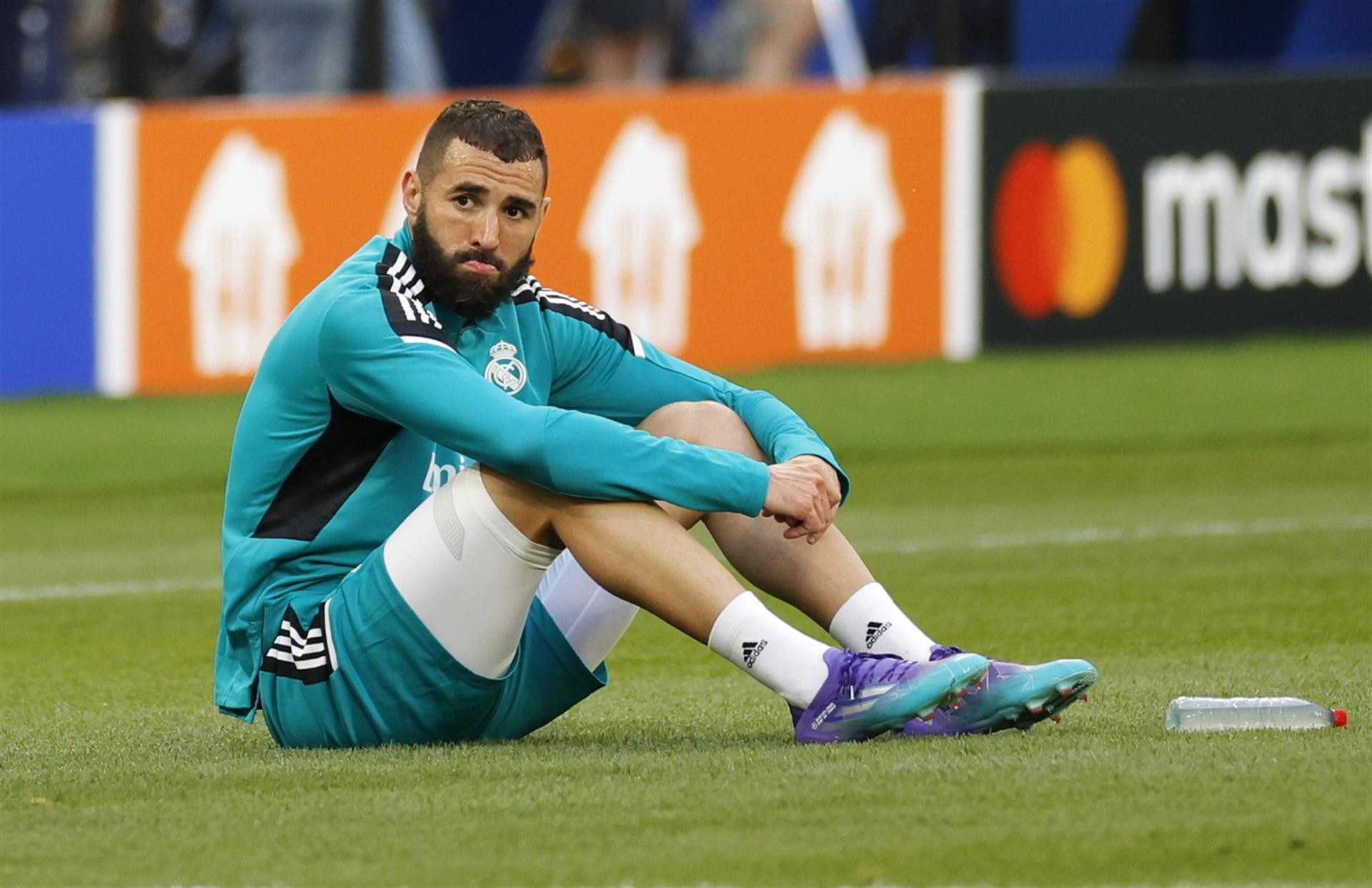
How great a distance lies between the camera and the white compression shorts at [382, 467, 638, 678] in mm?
4824

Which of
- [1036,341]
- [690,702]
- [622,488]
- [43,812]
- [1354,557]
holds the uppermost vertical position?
[622,488]

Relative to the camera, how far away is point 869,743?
16.3 feet

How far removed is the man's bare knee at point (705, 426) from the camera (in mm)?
5168

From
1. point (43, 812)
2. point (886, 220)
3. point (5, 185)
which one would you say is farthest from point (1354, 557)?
point (5, 185)

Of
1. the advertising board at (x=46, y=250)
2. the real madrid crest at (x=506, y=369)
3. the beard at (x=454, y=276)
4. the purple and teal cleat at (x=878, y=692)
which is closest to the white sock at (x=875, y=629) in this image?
the purple and teal cleat at (x=878, y=692)

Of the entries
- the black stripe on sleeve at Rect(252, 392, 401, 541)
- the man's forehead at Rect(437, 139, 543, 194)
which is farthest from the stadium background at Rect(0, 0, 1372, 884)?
the man's forehead at Rect(437, 139, 543, 194)

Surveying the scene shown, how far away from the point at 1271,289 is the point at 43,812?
1073 centimetres

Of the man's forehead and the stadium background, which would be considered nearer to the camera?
the man's forehead

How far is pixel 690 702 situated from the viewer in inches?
232

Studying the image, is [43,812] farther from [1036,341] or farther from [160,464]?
[1036,341]

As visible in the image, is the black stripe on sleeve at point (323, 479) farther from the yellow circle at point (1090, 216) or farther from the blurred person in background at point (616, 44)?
the blurred person in background at point (616, 44)

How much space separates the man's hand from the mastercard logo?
30.2ft

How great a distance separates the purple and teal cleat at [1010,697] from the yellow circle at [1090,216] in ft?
30.4

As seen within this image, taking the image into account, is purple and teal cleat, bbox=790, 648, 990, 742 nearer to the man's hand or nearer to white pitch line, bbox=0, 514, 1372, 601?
the man's hand
